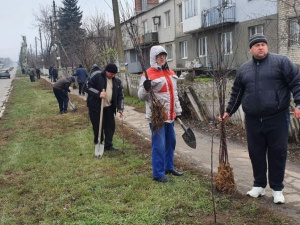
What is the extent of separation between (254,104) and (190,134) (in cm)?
128

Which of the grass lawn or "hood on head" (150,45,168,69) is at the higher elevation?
"hood on head" (150,45,168,69)

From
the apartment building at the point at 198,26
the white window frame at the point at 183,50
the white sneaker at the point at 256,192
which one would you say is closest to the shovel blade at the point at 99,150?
the white sneaker at the point at 256,192

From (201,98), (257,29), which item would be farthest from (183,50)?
(201,98)

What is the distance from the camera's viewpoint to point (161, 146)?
175 inches

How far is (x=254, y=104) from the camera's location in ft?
12.0

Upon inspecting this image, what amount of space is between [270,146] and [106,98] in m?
3.42

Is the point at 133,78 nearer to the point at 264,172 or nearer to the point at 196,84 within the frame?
the point at 196,84

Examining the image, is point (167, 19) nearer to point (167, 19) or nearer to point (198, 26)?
point (167, 19)

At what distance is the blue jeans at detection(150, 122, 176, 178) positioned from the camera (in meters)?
4.44

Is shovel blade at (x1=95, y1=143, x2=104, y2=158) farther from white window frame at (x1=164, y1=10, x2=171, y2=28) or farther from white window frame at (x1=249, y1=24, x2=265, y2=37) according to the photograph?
white window frame at (x1=164, y1=10, x2=171, y2=28)

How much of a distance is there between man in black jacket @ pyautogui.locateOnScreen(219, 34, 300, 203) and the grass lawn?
0.42m

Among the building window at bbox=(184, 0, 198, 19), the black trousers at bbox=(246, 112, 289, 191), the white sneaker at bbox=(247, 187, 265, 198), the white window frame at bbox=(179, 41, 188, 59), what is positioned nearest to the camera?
the black trousers at bbox=(246, 112, 289, 191)

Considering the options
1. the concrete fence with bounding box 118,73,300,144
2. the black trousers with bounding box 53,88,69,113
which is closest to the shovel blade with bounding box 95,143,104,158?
the concrete fence with bounding box 118,73,300,144

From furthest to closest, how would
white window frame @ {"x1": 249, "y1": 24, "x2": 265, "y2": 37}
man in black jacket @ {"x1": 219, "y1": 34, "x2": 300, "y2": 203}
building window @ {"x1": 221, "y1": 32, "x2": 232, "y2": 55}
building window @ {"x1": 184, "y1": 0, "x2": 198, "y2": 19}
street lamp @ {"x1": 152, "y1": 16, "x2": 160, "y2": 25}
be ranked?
street lamp @ {"x1": 152, "y1": 16, "x2": 160, "y2": 25}
building window @ {"x1": 184, "y1": 0, "x2": 198, "y2": 19}
white window frame @ {"x1": 249, "y1": 24, "x2": 265, "y2": 37}
building window @ {"x1": 221, "y1": 32, "x2": 232, "y2": 55}
man in black jacket @ {"x1": 219, "y1": 34, "x2": 300, "y2": 203}
